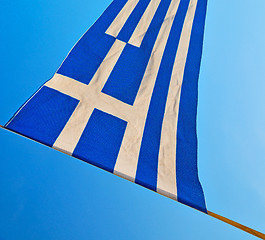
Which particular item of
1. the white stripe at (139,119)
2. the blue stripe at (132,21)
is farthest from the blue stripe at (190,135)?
the blue stripe at (132,21)

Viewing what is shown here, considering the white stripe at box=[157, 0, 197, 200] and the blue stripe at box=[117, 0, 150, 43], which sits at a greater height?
the blue stripe at box=[117, 0, 150, 43]

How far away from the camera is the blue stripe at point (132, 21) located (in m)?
1.89

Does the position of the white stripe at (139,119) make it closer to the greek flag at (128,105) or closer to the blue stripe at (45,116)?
the greek flag at (128,105)

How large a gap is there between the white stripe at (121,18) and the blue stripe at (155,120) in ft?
1.46

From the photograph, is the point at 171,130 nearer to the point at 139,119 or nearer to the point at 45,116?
the point at 139,119

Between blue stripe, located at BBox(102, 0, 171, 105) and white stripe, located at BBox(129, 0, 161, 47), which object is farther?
white stripe, located at BBox(129, 0, 161, 47)

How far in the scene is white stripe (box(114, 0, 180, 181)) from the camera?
1.22 metres

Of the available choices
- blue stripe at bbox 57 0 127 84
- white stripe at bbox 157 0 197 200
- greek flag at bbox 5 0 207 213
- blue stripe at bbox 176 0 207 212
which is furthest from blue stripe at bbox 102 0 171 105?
blue stripe at bbox 176 0 207 212

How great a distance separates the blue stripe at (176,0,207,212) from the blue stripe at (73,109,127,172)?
1.38 ft

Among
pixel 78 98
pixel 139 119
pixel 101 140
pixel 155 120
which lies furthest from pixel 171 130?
pixel 78 98

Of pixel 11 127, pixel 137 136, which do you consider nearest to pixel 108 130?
pixel 137 136

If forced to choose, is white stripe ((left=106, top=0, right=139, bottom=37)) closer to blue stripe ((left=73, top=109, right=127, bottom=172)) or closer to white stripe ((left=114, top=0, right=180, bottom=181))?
white stripe ((left=114, top=0, right=180, bottom=181))

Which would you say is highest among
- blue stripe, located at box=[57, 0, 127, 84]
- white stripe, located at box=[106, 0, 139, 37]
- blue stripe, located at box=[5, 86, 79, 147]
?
white stripe, located at box=[106, 0, 139, 37]

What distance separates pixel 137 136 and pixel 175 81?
729mm
